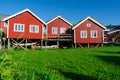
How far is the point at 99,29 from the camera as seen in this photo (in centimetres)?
4775

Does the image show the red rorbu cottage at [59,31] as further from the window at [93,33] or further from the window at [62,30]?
the window at [93,33]

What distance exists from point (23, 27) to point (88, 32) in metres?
11.9

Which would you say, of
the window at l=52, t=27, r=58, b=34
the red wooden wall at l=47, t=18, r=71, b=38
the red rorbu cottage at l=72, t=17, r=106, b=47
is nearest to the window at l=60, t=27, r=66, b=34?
the red wooden wall at l=47, t=18, r=71, b=38

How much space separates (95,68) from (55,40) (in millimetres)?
26990

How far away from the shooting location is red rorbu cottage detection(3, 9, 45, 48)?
39.8 metres

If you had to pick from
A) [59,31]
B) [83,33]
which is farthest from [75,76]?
[59,31]

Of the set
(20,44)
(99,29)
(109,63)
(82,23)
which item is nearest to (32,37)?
(20,44)

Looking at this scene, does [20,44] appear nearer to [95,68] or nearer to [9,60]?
[95,68]

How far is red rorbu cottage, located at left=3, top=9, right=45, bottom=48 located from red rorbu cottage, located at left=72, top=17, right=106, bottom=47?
21.8 ft

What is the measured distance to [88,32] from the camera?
46.9 meters

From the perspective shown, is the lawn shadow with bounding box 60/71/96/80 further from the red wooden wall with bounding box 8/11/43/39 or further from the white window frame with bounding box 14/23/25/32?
the white window frame with bounding box 14/23/25/32

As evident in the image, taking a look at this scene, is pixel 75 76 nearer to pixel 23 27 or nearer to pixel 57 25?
pixel 23 27

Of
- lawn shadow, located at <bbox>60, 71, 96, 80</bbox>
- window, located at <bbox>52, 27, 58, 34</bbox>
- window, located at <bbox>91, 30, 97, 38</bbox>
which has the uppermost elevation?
window, located at <bbox>52, 27, 58, 34</bbox>

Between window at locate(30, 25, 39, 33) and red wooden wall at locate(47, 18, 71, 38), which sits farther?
red wooden wall at locate(47, 18, 71, 38)
